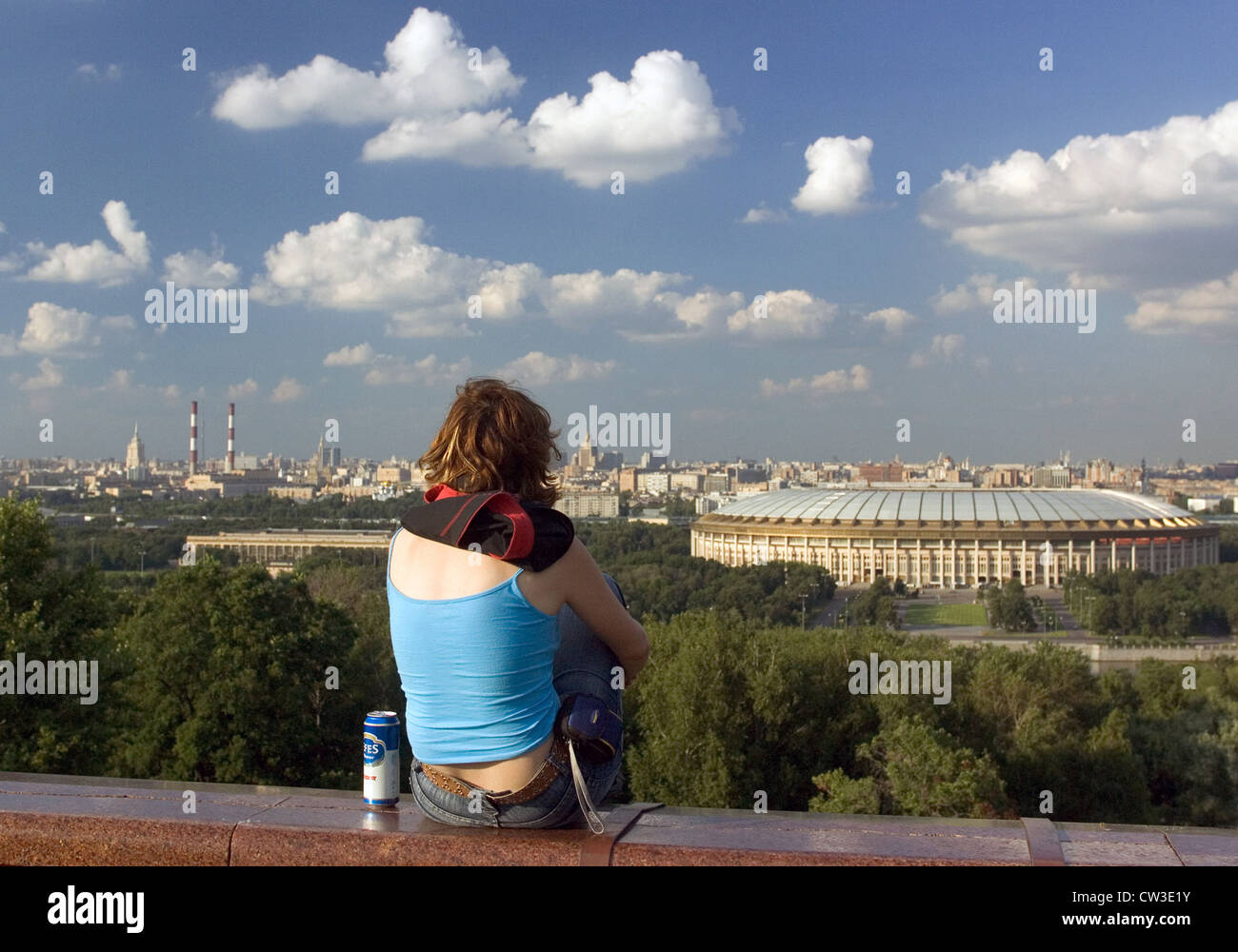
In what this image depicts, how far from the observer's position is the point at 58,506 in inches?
3366

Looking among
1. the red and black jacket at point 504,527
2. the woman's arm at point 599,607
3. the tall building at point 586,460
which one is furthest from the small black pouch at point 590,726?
the tall building at point 586,460

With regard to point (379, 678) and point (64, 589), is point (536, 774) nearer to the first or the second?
point (64, 589)

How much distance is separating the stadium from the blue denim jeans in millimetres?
62266

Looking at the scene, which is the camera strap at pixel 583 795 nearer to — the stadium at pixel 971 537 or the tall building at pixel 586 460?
the stadium at pixel 971 537

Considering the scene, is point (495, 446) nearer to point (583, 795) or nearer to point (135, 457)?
point (583, 795)

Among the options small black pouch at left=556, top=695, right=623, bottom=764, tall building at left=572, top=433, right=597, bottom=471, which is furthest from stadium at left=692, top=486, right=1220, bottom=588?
small black pouch at left=556, top=695, right=623, bottom=764

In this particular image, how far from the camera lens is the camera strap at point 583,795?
272cm

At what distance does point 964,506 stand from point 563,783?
67.3 metres

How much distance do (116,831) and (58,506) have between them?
92.1 meters

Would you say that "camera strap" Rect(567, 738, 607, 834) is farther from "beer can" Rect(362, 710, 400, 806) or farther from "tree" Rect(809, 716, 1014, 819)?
"tree" Rect(809, 716, 1014, 819)

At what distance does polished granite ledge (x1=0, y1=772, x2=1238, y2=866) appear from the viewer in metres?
2.53

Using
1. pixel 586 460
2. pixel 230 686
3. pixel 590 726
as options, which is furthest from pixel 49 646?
pixel 586 460

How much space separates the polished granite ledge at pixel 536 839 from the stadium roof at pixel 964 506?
2540 inches
